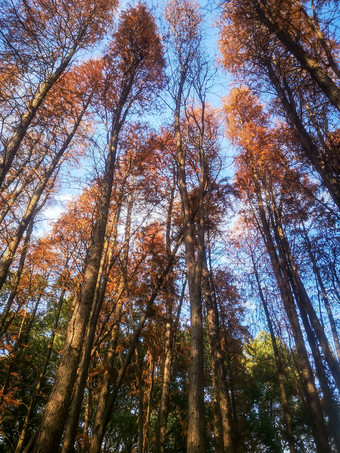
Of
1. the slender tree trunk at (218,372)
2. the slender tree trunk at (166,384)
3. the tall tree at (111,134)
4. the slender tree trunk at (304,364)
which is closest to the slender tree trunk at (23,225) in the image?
the tall tree at (111,134)

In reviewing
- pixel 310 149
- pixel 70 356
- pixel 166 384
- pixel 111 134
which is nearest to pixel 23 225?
pixel 111 134

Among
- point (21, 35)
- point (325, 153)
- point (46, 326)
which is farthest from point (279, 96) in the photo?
point (46, 326)

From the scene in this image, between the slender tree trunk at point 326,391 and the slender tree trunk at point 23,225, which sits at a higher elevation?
the slender tree trunk at point 23,225

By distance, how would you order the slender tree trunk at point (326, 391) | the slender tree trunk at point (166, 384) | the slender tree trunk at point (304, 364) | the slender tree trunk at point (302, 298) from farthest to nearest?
1. the slender tree trunk at point (302, 298)
2. the slender tree trunk at point (326, 391)
3. the slender tree trunk at point (304, 364)
4. the slender tree trunk at point (166, 384)

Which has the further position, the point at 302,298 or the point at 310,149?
the point at 302,298

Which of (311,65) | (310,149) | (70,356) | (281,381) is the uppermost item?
(311,65)

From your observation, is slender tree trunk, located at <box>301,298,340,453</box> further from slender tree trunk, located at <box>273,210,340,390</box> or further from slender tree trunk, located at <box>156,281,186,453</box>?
slender tree trunk, located at <box>156,281,186,453</box>

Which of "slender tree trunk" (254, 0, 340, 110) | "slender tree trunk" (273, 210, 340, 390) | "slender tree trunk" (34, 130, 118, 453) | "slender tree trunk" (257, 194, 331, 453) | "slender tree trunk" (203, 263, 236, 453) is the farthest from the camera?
"slender tree trunk" (273, 210, 340, 390)

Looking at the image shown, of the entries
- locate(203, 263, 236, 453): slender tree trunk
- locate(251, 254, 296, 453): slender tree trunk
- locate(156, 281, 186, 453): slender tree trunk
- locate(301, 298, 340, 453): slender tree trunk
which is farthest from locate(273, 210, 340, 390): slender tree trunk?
locate(156, 281, 186, 453): slender tree trunk

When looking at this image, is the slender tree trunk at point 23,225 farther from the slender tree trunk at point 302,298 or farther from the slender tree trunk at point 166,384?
the slender tree trunk at point 302,298

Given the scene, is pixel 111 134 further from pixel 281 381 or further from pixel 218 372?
pixel 281 381

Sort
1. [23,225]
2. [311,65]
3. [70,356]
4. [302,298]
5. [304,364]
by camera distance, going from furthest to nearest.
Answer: [302,298] < [304,364] < [23,225] < [311,65] < [70,356]

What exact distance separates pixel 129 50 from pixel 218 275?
28.8 feet

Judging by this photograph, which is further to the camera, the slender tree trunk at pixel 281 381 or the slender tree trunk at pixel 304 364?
the slender tree trunk at pixel 281 381
